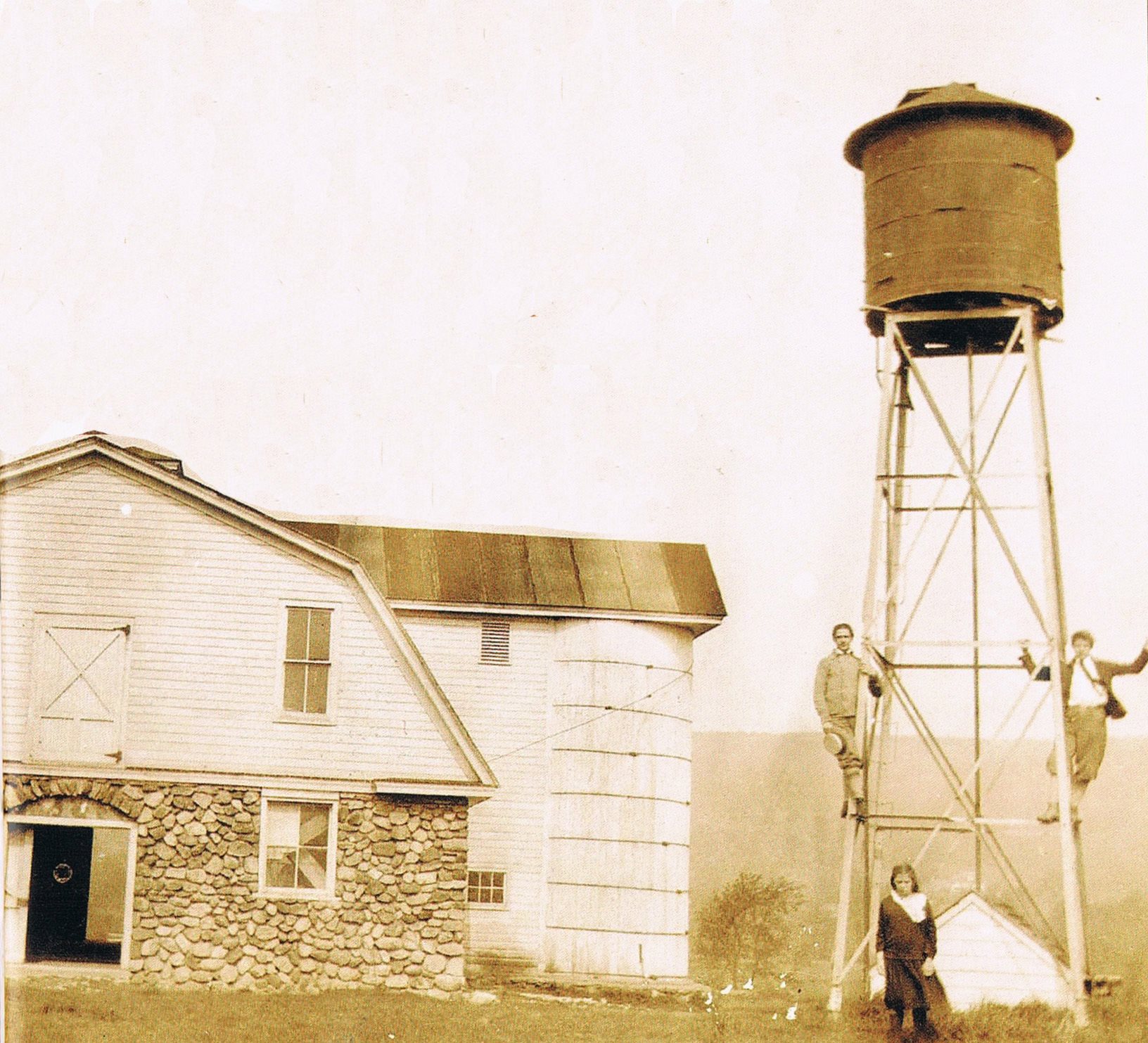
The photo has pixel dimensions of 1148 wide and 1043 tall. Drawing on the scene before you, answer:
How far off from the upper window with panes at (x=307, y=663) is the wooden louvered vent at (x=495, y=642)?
294cm

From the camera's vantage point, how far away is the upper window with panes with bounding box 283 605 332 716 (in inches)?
643

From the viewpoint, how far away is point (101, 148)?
1620cm

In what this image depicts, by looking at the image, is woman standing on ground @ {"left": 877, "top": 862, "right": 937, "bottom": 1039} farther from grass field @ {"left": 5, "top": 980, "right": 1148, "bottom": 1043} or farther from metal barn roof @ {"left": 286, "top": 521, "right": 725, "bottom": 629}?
metal barn roof @ {"left": 286, "top": 521, "right": 725, "bottom": 629}

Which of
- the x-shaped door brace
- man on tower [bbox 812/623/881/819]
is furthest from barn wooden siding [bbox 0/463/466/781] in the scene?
man on tower [bbox 812/623/881/819]

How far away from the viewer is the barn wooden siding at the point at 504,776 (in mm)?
18609

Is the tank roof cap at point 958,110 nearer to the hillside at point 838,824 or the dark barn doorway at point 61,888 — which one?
the hillside at point 838,824

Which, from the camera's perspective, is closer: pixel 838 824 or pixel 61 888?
pixel 61 888

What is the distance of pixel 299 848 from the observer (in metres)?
16.1

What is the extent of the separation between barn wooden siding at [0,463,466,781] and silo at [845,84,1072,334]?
20.7 ft

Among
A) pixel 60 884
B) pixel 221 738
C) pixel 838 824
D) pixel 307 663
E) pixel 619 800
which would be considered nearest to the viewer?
pixel 221 738

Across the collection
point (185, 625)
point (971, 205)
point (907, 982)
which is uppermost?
point (971, 205)

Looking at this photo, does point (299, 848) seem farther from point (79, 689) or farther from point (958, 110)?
point (958, 110)

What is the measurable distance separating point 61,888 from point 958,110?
13.5 metres

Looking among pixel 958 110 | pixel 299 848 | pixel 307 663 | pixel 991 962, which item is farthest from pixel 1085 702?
pixel 299 848
